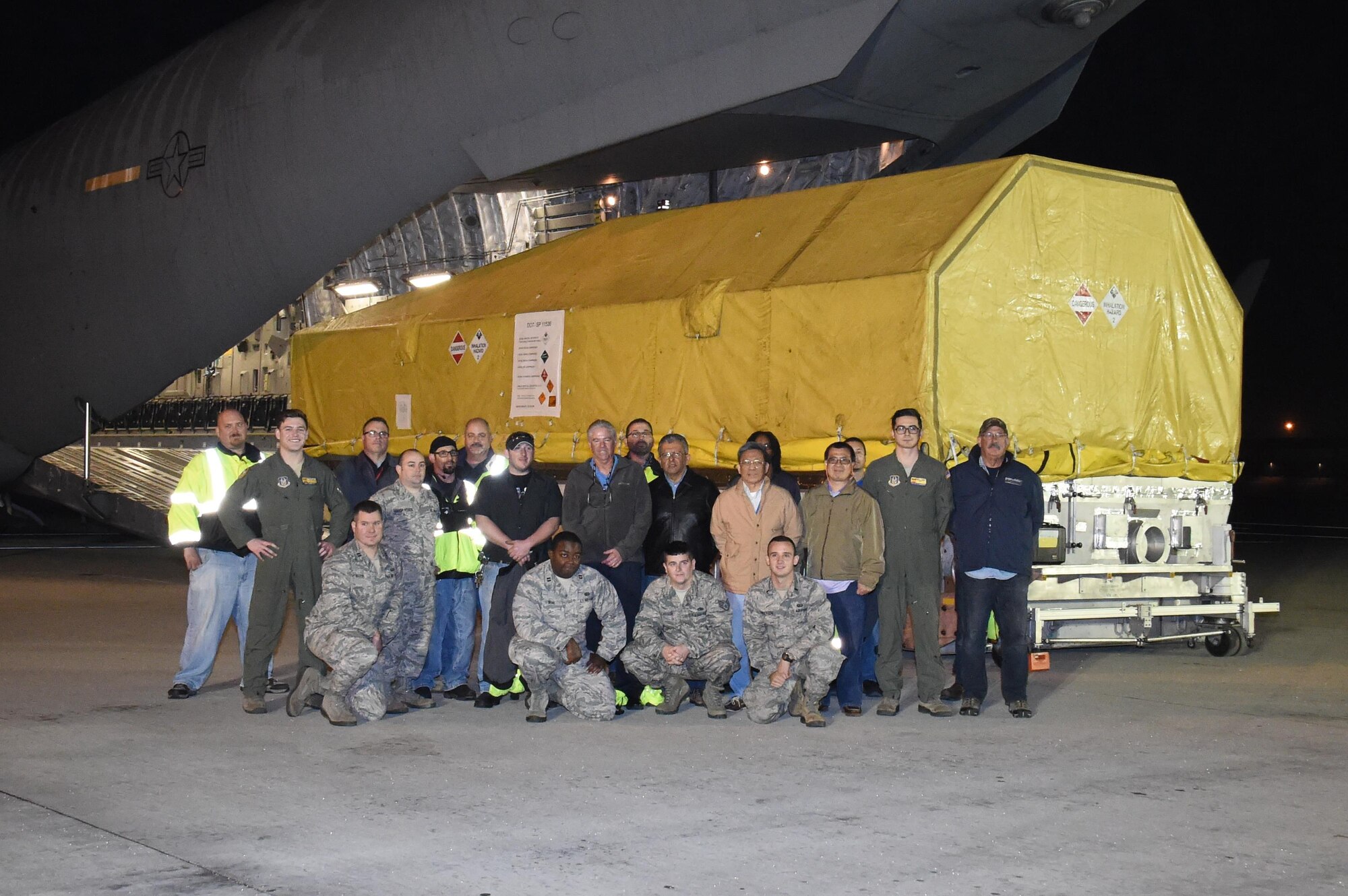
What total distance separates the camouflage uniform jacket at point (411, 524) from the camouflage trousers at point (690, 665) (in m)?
1.41

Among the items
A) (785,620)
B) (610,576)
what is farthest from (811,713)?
(610,576)

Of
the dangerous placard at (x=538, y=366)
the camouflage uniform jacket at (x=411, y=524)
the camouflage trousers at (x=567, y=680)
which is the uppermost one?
the dangerous placard at (x=538, y=366)

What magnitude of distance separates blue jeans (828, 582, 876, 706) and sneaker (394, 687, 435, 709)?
2.50 metres

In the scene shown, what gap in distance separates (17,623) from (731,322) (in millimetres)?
6819

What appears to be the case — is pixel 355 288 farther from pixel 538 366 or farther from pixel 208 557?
pixel 208 557

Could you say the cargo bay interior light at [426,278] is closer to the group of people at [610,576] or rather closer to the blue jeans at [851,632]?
the group of people at [610,576]

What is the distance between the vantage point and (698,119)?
1130 cm

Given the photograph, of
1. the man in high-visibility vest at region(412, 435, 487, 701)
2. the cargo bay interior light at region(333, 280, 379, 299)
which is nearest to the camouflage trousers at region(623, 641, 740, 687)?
the man in high-visibility vest at region(412, 435, 487, 701)

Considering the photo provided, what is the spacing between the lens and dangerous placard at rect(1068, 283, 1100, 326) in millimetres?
8891

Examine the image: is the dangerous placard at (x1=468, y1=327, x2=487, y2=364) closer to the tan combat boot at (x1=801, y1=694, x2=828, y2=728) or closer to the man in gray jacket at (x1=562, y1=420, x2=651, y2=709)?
the man in gray jacket at (x1=562, y1=420, x2=651, y2=709)

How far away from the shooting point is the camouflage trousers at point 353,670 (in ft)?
23.0

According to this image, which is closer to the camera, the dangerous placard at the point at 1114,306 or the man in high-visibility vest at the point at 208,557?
the man in high-visibility vest at the point at 208,557

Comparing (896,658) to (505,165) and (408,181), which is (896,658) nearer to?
(505,165)

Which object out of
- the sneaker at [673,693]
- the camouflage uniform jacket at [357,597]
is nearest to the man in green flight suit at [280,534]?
the camouflage uniform jacket at [357,597]
